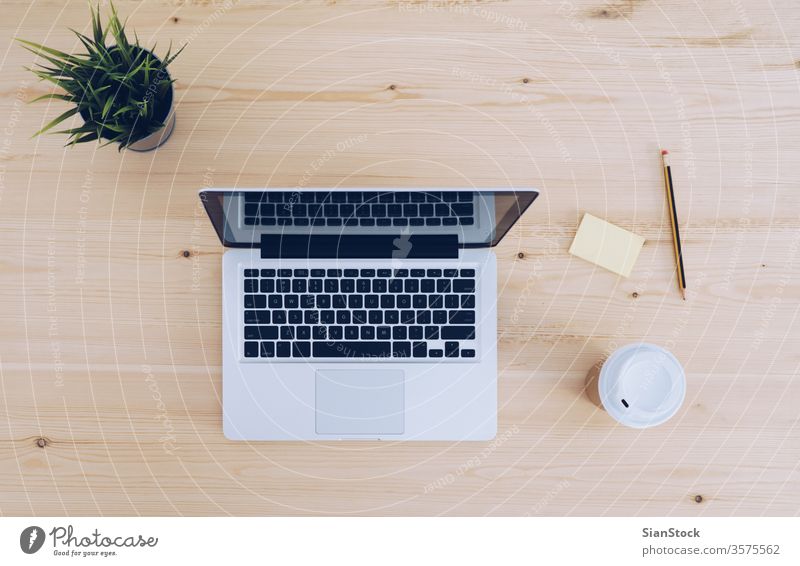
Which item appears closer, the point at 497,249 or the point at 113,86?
the point at 113,86

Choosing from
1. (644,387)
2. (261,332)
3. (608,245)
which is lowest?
(644,387)

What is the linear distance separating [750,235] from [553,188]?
284mm

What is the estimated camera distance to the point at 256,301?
2.55 ft

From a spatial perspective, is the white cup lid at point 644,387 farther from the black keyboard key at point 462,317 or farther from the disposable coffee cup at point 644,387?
the black keyboard key at point 462,317

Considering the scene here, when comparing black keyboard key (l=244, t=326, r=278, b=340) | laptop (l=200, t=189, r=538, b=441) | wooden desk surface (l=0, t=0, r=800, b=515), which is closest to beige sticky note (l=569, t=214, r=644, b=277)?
wooden desk surface (l=0, t=0, r=800, b=515)

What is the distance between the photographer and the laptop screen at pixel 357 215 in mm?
751

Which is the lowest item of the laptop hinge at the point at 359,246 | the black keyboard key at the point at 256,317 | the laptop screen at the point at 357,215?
the black keyboard key at the point at 256,317

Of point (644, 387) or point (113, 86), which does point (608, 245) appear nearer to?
point (644, 387)

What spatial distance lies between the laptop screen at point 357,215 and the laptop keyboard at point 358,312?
51 millimetres

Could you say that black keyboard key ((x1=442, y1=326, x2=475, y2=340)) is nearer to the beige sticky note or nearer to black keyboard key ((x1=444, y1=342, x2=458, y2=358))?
black keyboard key ((x1=444, y1=342, x2=458, y2=358))

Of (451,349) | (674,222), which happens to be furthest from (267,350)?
(674,222)

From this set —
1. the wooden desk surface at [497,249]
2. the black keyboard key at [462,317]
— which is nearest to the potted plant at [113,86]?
the wooden desk surface at [497,249]

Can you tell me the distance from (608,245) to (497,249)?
15 centimetres
